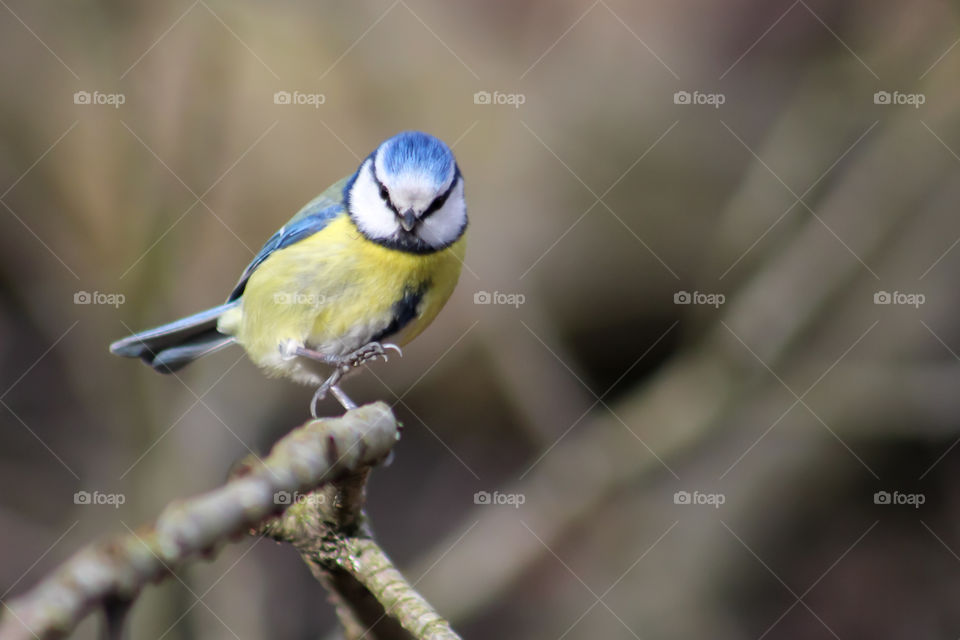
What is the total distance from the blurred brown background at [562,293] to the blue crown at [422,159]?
1.51 m

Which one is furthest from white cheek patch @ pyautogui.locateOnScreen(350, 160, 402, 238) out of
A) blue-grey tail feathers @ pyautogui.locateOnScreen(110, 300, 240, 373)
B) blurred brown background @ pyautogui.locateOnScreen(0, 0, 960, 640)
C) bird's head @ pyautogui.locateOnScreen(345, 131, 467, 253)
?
blurred brown background @ pyautogui.locateOnScreen(0, 0, 960, 640)

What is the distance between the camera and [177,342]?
3.02 metres

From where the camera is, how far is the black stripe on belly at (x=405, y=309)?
2.49m

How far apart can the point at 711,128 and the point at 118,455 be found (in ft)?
10.3

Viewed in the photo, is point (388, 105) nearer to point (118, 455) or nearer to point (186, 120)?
point (186, 120)

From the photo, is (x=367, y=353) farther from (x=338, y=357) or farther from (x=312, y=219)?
(x=312, y=219)

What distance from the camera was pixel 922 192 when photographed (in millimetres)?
4094

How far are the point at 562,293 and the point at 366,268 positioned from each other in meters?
2.28

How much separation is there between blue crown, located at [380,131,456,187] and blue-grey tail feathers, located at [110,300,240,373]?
911 millimetres

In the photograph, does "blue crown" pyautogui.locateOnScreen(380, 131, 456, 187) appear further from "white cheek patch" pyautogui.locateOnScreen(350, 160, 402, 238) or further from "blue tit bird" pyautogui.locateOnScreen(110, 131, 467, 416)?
"white cheek patch" pyautogui.locateOnScreen(350, 160, 402, 238)

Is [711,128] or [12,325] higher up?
[711,128]

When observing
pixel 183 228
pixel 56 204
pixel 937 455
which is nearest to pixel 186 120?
pixel 183 228

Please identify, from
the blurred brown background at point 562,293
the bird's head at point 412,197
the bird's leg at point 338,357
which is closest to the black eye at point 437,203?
the bird's head at point 412,197

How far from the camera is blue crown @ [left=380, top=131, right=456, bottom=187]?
234cm
